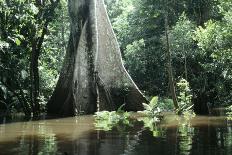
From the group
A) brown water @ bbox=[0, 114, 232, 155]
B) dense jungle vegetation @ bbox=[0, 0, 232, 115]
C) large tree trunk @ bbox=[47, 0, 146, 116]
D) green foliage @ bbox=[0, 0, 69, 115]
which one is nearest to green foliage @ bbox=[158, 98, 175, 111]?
dense jungle vegetation @ bbox=[0, 0, 232, 115]

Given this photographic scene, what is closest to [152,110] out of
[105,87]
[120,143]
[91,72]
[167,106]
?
[105,87]

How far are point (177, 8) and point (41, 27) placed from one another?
1308cm

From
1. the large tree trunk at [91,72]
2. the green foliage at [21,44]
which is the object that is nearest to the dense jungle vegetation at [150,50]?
the green foliage at [21,44]

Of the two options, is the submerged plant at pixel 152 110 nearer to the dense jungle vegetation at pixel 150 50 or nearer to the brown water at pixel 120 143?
the dense jungle vegetation at pixel 150 50

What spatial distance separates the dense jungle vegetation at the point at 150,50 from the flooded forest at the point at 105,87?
0.06 metres

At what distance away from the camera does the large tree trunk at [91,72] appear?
18.2 metres

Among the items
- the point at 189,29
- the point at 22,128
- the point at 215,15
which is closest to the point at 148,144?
the point at 22,128

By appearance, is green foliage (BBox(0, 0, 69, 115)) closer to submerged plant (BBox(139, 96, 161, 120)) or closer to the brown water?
submerged plant (BBox(139, 96, 161, 120))

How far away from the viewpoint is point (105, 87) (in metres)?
18.7

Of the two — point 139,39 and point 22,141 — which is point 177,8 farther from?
point 22,141

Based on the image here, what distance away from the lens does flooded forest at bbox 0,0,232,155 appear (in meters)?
9.08

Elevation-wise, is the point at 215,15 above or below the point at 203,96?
above

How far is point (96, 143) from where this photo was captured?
870cm

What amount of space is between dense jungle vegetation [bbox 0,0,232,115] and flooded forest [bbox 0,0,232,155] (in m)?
0.06
